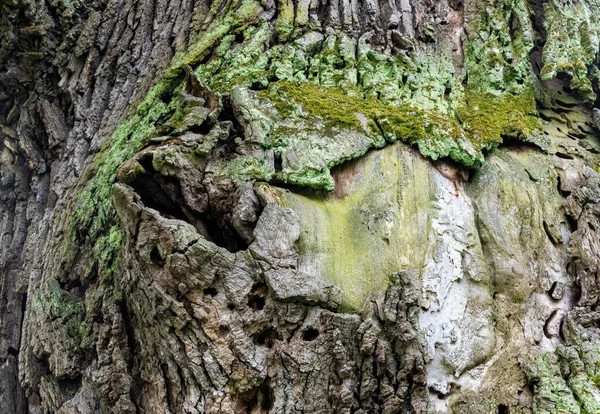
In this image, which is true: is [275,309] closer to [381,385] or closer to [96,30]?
[381,385]

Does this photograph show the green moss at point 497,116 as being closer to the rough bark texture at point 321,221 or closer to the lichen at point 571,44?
the rough bark texture at point 321,221

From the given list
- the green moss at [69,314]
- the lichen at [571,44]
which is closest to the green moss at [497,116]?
the lichen at [571,44]

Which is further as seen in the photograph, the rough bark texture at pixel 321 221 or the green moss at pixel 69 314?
the green moss at pixel 69 314

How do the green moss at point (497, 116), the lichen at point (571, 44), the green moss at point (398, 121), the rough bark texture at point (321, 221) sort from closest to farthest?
the rough bark texture at point (321, 221) → the green moss at point (398, 121) → the green moss at point (497, 116) → the lichen at point (571, 44)

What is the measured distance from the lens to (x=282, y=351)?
2426 mm

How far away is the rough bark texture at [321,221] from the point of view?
248cm

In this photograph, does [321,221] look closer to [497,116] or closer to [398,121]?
[398,121]

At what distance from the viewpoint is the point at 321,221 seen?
9.14 ft

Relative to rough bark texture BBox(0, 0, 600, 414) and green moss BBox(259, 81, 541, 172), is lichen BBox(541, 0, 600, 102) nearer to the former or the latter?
rough bark texture BBox(0, 0, 600, 414)

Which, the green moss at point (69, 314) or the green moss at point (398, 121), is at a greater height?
the green moss at point (398, 121)

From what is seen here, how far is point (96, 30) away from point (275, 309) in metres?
3.26

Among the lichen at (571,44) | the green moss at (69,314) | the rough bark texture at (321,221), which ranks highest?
the lichen at (571,44)

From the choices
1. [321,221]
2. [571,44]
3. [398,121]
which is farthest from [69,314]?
[571,44]

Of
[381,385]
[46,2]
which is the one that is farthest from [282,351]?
[46,2]
